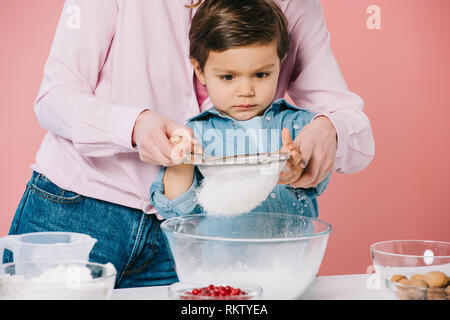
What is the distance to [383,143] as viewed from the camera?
1.79 metres

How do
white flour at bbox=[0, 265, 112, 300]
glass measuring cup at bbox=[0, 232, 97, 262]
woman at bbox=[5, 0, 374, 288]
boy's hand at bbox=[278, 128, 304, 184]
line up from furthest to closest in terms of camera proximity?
woman at bbox=[5, 0, 374, 288] → boy's hand at bbox=[278, 128, 304, 184] → glass measuring cup at bbox=[0, 232, 97, 262] → white flour at bbox=[0, 265, 112, 300]

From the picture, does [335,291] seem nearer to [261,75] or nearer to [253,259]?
[253,259]

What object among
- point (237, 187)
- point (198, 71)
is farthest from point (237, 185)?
point (198, 71)

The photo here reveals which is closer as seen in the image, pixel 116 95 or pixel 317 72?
pixel 116 95

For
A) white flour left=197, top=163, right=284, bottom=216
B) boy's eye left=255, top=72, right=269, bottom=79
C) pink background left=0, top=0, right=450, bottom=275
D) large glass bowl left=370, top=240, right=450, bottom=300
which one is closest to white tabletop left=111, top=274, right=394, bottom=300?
large glass bowl left=370, top=240, right=450, bottom=300

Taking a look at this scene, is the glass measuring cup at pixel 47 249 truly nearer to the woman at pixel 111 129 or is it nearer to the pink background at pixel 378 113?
the woman at pixel 111 129

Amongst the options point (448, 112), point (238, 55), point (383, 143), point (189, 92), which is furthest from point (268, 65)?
point (448, 112)

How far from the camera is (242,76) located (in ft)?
3.01

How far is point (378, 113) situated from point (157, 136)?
3.93 feet

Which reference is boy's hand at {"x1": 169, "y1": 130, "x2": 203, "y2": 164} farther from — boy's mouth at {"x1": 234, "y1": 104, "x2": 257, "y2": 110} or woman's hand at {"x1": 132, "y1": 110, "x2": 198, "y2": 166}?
boy's mouth at {"x1": 234, "y1": 104, "x2": 257, "y2": 110}

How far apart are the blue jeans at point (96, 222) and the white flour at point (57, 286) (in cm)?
35

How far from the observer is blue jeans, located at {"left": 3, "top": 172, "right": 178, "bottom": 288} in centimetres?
93

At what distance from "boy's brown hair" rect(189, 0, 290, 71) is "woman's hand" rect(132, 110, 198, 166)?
21cm

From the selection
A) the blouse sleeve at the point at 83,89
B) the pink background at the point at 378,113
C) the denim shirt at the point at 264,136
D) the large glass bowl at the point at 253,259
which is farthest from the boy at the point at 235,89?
the pink background at the point at 378,113
